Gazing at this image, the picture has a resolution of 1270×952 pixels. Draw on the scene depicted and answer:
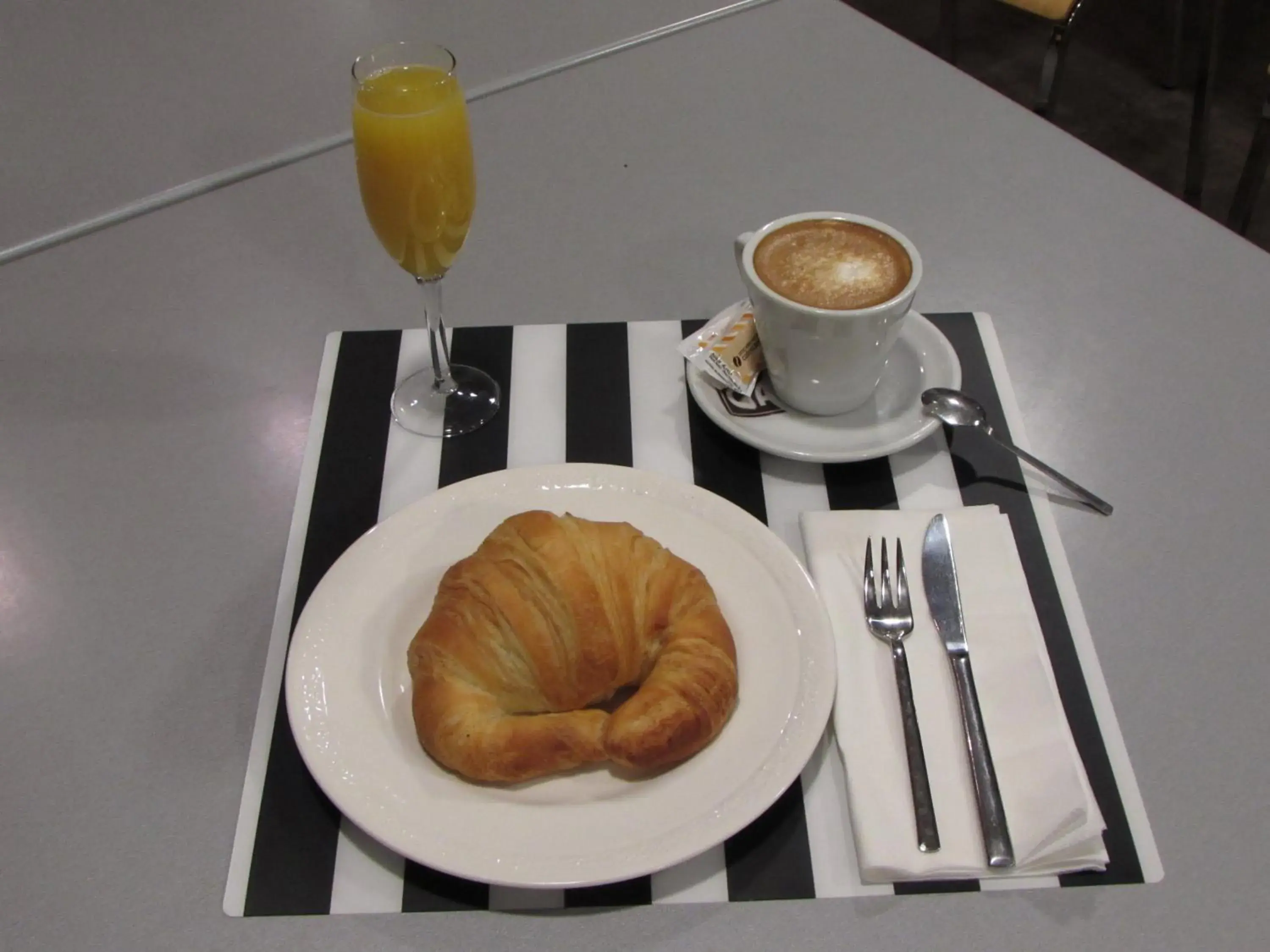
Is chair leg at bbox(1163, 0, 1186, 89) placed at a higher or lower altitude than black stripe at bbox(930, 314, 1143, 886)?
lower

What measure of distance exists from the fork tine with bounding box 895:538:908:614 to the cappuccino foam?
20 cm

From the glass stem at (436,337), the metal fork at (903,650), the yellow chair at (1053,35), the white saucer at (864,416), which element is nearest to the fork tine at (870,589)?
the metal fork at (903,650)

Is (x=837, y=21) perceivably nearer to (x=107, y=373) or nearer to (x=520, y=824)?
(x=107, y=373)

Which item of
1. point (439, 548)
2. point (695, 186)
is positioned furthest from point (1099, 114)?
point (439, 548)

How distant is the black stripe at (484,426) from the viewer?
879 millimetres

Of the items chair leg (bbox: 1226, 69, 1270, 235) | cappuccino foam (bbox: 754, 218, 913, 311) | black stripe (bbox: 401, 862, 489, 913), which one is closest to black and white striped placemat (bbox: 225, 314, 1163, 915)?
black stripe (bbox: 401, 862, 489, 913)

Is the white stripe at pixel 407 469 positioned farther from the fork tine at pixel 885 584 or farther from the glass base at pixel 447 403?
the fork tine at pixel 885 584

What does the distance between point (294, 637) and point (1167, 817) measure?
0.58m

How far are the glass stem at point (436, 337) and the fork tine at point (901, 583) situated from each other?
0.44 metres

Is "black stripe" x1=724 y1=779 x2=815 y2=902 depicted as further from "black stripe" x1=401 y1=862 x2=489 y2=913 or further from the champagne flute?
the champagne flute

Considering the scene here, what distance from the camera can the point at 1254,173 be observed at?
5.96 ft

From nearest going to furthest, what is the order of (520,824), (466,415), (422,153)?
(520,824) < (422,153) < (466,415)

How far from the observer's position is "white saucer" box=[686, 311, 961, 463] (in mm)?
849

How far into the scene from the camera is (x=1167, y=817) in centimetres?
64
